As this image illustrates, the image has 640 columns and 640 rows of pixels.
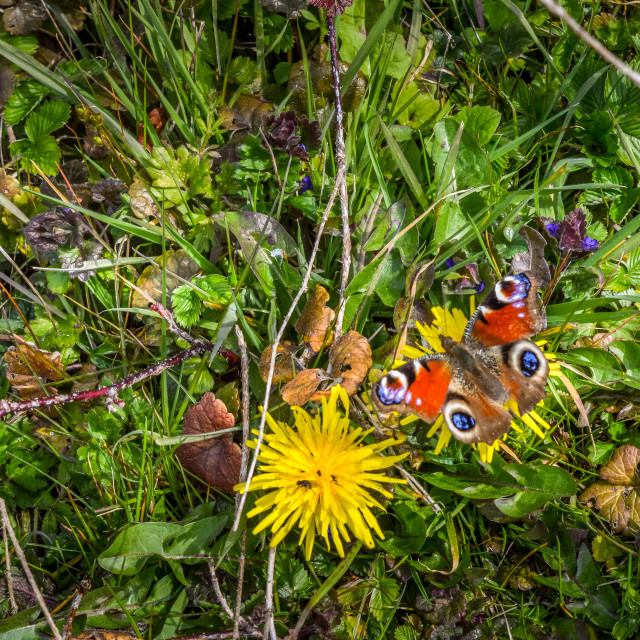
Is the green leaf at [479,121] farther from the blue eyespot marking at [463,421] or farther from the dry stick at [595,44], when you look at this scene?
the blue eyespot marking at [463,421]

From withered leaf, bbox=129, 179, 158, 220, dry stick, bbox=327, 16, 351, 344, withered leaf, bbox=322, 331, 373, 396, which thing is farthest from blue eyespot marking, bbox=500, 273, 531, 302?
withered leaf, bbox=129, 179, 158, 220

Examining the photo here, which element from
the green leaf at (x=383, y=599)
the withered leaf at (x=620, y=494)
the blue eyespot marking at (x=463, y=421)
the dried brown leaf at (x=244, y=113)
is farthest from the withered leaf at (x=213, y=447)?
the withered leaf at (x=620, y=494)

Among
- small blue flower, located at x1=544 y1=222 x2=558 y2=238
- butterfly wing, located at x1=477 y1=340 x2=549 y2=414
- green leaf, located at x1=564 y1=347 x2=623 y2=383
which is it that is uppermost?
small blue flower, located at x1=544 y1=222 x2=558 y2=238

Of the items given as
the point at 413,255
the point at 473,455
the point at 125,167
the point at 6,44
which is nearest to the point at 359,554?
the point at 473,455

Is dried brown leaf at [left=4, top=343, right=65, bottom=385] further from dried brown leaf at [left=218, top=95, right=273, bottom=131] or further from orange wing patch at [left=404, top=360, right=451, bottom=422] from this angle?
orange wing patch at [left=404, top=360, right=451, bottom=422]

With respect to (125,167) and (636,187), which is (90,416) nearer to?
(125,167)

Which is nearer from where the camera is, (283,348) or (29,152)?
(283,348)
